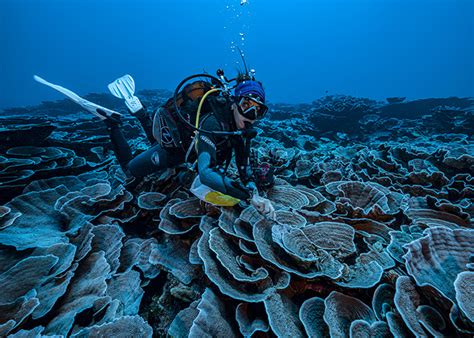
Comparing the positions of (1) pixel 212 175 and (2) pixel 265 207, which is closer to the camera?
(2) pixel 265 207

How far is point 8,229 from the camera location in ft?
7.66

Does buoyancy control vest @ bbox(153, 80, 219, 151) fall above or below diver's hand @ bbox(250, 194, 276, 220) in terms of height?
above

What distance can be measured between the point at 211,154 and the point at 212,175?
0.33 metres

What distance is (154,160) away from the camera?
365cm

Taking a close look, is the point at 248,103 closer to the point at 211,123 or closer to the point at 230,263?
the point at 211,123

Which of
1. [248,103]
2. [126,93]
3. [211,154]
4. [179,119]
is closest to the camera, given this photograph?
[211,154]

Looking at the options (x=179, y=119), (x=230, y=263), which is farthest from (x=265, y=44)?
(x=230, y=263)

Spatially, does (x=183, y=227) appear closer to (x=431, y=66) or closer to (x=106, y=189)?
(x=106, y=189)

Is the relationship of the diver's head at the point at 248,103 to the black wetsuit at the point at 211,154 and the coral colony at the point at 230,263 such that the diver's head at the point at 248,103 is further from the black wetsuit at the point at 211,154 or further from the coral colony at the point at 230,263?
the coral colony at the point at 230,263

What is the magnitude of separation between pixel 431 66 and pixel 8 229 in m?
167

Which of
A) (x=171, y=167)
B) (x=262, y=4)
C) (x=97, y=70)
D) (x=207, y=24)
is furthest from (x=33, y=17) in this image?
(x=171, y=167)

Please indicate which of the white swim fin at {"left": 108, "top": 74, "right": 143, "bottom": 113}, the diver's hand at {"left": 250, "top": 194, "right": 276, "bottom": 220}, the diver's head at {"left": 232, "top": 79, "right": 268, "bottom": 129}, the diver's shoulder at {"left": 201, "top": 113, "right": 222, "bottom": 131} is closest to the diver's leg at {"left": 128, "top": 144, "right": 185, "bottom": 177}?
the diver's shoulder at {"left": 201, "top": 113, "right": 222, "bottom": 131}

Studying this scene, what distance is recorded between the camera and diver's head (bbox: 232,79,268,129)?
2.78 metres

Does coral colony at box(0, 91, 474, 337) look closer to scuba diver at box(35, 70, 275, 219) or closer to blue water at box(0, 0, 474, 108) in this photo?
scuba diver at box(35, 70, 275, 219)
